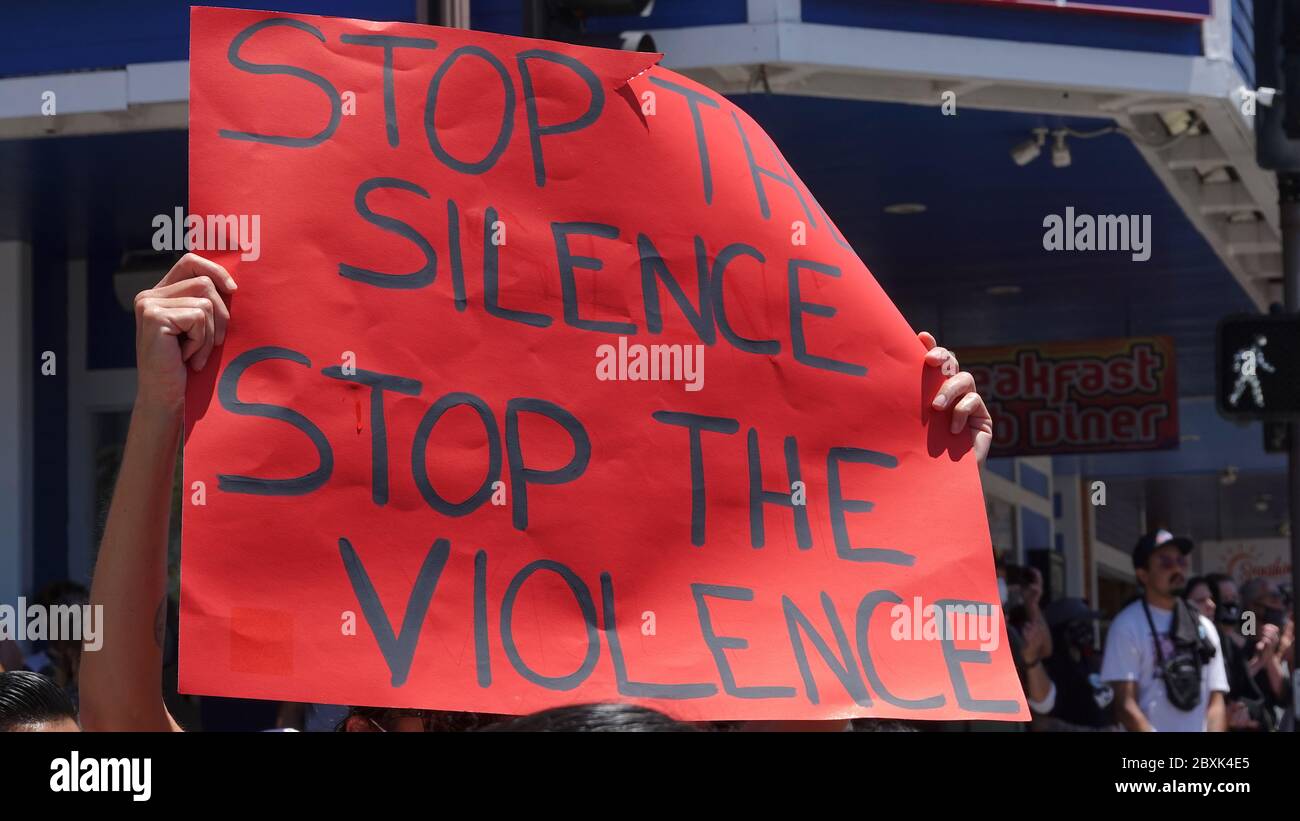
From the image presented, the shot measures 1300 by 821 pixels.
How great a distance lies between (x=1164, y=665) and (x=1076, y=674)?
69.7 inches

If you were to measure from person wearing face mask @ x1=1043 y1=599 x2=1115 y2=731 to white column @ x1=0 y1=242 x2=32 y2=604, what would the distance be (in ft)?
20.4

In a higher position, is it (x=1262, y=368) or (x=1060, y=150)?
(x=1060, y=150)

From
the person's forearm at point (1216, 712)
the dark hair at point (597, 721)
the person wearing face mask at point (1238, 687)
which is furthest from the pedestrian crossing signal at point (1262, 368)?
the dark hair at point (597, 721)

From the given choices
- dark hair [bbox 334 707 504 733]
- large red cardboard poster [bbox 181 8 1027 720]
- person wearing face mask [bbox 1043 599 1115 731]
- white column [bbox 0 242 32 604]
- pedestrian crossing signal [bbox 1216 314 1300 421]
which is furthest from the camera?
white column [bbox 0 242 32 604]

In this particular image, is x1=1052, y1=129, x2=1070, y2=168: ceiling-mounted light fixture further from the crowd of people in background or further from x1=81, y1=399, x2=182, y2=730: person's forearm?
x1=81, y1=399, x2=182, y2=730: person's forearm

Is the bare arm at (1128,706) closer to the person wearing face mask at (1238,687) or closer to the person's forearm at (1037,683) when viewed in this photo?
the person wearing face mask at (1238,687)

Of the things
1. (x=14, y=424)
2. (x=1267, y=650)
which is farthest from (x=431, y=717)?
(x=1267, y=650)

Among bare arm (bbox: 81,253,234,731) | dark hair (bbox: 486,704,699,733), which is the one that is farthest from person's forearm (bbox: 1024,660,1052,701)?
dark hair (bbox: 486,704,699,733)

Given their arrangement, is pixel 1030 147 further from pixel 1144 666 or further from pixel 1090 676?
pixel 1090 676

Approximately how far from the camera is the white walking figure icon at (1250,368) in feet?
25.4

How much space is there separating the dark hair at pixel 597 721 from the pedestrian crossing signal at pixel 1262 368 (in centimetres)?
657

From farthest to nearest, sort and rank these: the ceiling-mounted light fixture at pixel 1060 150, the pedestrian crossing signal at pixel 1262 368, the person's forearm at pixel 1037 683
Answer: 1. the person's forearm at pixel 1037 683
2. the ceiling-mounted light fixture at pixel 1060 150
3. the pedestrian crossing signal at pixel 1262 368

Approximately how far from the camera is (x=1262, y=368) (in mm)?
7762

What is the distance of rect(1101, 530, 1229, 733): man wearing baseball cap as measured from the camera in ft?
27.8
